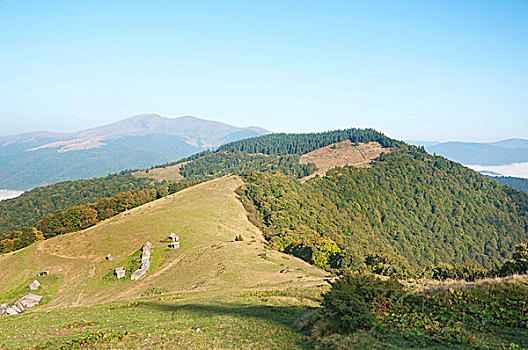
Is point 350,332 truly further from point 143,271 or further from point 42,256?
point 42,256

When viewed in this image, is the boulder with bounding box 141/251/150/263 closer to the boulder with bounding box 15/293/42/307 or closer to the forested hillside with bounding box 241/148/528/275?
the boulder with bounding box 15/293/42/307

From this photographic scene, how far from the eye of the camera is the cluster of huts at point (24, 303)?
35.2 meters

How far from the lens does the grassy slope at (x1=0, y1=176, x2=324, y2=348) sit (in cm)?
1912

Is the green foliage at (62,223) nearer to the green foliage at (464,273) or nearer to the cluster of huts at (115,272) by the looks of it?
the cluster of huts at (115,272)

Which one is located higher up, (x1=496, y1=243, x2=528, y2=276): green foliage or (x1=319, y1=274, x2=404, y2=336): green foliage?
(x1=319, y1=274, x2=404, y2=336): green foliage

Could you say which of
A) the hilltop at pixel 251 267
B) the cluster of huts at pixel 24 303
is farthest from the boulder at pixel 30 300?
the hilltop at pixel 251 267

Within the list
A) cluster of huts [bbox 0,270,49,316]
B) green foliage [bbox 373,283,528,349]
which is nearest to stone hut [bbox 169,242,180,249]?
cluster of huts [bbox 0,270,49,316]

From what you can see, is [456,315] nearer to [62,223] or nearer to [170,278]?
[170,278]

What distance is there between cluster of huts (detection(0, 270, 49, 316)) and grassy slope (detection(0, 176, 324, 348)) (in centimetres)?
131

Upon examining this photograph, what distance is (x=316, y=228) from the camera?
112 m

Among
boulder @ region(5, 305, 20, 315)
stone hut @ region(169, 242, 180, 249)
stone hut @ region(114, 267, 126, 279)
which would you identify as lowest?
stone hut @ region(114, 267, 126, 279)

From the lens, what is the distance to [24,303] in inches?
1668

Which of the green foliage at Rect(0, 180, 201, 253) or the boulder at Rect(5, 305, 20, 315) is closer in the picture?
the boulder at Rect(5, 305, 20, 315)

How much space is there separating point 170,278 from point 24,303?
65.0 ft
